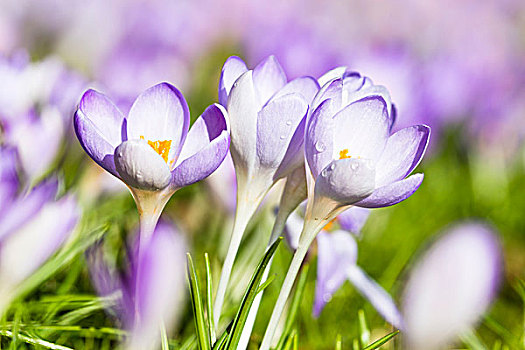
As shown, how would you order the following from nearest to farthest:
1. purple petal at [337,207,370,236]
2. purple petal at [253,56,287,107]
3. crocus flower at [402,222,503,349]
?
1. crocus flower at [402,222,503,349]
2. purple petal at [253,56,287,107]
3. purple petal at [337,207,370,236]

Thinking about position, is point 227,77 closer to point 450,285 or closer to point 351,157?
point 351,157

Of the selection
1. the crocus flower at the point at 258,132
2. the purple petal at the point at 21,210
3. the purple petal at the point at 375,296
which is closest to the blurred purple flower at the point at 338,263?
the purple petal at the point at 375,296

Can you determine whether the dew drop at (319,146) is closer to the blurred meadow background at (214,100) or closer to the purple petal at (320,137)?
the purple petal at (320,137)

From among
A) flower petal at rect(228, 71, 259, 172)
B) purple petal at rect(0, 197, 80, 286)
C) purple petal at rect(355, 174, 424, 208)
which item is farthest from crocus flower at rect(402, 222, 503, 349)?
purple petal at rect(0, 197, 80, 286)

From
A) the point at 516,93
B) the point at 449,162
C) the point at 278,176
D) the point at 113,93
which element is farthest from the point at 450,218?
the point at 278,176

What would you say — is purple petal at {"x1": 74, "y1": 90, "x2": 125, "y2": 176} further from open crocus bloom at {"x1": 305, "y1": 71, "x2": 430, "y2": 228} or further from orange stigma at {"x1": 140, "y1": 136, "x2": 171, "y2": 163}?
open crocus bloom at {"x1": 305, "y1": 71, "x2": 430, "y2": 228}

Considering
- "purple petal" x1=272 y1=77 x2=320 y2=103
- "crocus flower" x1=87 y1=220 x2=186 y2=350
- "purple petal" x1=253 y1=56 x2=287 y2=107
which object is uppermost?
"purple petal" x1=253 y1=56 x2=287 y2=107
